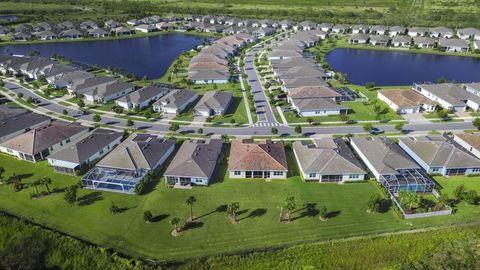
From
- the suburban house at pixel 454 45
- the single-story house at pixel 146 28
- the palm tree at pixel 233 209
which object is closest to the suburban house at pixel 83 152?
the palm tree at pixel 233 209

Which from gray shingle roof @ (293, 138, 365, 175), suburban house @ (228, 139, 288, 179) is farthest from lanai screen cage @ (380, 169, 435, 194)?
suburban house @ (228, 139, 288, 179)

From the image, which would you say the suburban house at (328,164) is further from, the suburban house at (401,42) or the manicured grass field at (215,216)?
the suburban house at (401,42)

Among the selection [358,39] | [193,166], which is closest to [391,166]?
[193,166]

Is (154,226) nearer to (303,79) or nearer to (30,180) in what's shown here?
(30,180)

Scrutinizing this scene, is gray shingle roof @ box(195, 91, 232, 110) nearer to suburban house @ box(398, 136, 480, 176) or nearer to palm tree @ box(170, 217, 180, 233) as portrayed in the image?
palm tree @ box(170, 217, 180, 233)

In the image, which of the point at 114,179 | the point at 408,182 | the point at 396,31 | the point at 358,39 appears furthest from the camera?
the point at 396,31

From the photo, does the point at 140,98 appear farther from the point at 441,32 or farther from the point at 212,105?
the point at 441,32
